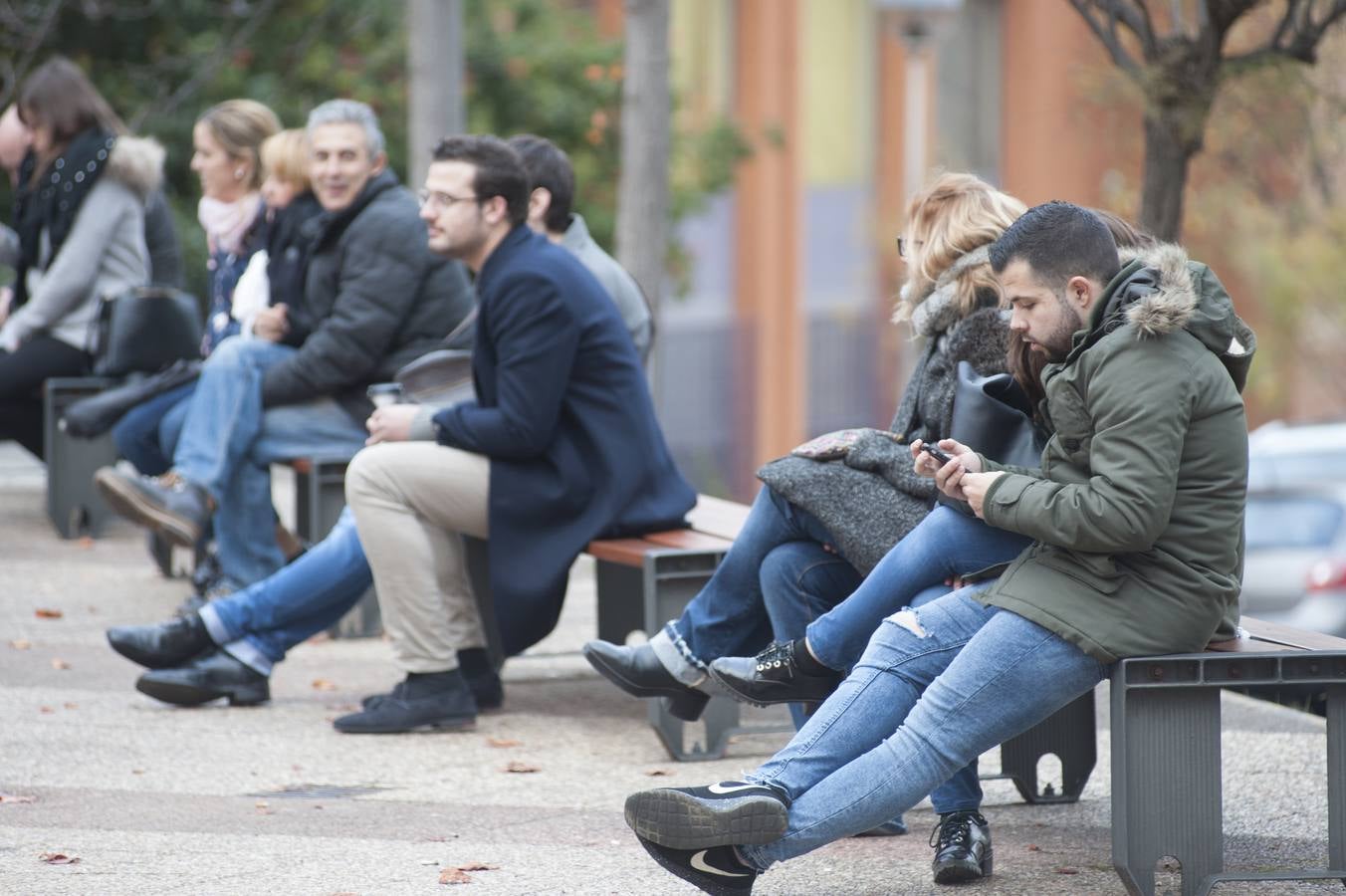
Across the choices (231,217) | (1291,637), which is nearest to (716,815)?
(1291,637)

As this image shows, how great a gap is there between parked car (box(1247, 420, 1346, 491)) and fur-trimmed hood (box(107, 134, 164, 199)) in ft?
25.0

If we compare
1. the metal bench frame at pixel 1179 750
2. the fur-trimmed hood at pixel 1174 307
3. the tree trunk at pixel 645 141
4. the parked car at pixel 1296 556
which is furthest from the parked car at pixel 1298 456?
the fur-trimmed hood at pixel 1174 307

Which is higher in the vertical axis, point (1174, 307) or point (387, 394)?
point (1174, 307)

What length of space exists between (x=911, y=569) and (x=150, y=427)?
15.1ft

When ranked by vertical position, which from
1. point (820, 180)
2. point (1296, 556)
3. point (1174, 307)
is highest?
point (1174, 307)

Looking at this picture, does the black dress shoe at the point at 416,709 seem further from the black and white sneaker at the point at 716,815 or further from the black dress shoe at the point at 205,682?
the black and white sneaker at the point at 716,815

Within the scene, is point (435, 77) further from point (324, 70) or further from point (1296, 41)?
point (324, 70)

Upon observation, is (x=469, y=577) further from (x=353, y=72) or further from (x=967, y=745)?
(x=353, y=72)

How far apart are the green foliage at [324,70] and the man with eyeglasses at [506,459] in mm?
8285

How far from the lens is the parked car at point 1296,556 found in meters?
11.5

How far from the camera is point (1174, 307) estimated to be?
3.74 metres

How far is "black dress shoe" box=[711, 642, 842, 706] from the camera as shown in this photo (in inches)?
178

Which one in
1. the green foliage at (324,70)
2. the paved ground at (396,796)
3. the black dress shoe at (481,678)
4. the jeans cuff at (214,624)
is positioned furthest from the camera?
the green foliage at (324,70)

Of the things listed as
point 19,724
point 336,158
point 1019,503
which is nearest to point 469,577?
point 19,724
